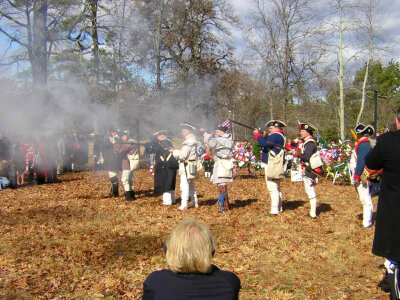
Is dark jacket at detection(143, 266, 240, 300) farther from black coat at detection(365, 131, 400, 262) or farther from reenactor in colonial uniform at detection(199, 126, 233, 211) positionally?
reenactor in colonial uniform at detection(199, 126, 233, 211)

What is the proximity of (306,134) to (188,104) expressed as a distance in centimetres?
Result: 1362

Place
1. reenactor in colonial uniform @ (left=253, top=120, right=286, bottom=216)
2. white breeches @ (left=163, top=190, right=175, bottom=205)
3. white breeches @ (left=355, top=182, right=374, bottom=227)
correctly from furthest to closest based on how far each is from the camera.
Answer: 1. white breeches @ (left=163, top=190, right=175, bottom=205)
2. reenactor in colonial uniform @ (left=253, top=120, right=286, bottom=216)
3. white breeches @ (left=355, top=182, right=374, bottom=227)

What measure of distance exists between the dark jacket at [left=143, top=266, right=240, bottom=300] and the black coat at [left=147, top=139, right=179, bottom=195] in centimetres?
924

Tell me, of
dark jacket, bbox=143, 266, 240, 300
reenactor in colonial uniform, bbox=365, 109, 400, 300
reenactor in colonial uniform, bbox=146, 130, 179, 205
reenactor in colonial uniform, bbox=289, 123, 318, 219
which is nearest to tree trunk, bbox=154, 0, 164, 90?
reenactor in colonial uniform, bbox=146, 130, 179, 205

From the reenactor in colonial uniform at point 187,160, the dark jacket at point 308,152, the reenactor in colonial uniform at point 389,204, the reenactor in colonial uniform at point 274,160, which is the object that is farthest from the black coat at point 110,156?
the reenactor in colonial uniform at point 389,204

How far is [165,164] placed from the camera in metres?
12.3

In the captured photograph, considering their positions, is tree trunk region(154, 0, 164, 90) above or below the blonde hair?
above

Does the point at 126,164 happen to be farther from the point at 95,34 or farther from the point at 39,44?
the point at 95,34

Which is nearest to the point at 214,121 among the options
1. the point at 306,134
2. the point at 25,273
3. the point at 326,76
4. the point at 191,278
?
the point at 326,76

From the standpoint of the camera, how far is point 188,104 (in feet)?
75.9

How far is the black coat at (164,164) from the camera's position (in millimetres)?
12039

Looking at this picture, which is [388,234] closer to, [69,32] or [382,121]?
[69,32]

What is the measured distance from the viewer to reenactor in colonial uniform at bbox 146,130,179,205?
12059 mm

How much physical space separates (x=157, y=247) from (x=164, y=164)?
4696mm
